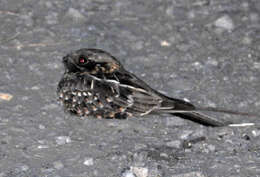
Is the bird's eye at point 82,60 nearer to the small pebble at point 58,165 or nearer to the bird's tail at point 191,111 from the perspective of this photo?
the bird's tail at point 191,111

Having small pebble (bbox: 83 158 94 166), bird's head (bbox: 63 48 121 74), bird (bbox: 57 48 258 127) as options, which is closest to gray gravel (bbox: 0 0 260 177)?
small pebble (bbox: 83 158 94 166)

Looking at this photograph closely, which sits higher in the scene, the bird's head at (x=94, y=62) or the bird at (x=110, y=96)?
the bird's head at (x=94, y=62)

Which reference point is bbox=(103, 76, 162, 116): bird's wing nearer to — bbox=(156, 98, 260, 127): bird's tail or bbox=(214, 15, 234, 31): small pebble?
bbox=(156, 98, 260, 127): bird's tail

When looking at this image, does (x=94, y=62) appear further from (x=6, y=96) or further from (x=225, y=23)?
(x=225, y=23)

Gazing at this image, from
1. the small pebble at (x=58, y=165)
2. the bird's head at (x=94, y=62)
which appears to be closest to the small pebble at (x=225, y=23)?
the bird's head at (x=94, y=62)

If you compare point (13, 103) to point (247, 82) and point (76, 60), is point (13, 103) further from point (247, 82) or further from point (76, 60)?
point (247, 82)

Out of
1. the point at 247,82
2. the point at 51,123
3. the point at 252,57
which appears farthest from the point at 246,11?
the point at 51,123
